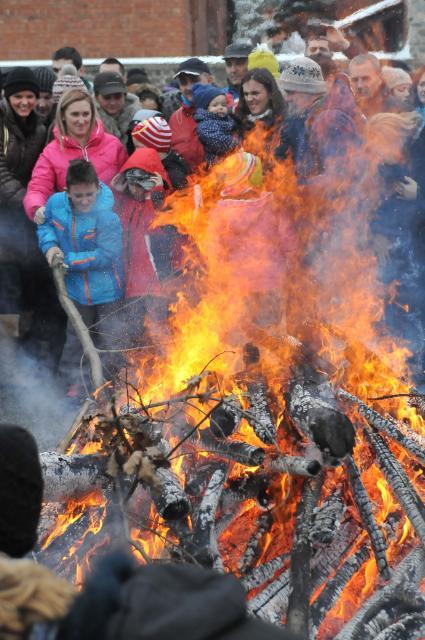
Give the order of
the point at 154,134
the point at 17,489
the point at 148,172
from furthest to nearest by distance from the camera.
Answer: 1. the point at 154,134
2. the point at 148,172
3. the point at 17,489

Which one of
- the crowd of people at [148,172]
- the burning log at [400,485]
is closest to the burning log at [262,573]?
the burning log at [400,485]

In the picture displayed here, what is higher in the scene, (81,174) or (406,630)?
(81,174)

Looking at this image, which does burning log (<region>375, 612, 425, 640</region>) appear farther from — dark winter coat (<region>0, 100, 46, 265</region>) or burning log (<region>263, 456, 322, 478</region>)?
dark winter coat (<region>0, 100, 46, 265</region>)

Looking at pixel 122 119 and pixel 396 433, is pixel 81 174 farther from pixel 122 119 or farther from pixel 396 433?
pixel 396 433

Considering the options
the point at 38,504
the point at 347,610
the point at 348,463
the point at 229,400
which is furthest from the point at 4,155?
the point at 38,504

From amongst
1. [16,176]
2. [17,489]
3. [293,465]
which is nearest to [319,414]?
[293,465]

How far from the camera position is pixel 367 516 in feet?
15.0

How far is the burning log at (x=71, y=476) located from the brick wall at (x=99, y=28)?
42.7 feet

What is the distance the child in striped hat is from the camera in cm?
725

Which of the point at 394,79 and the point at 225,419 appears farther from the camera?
the point at 394,79

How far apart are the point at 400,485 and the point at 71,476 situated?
1572 mm

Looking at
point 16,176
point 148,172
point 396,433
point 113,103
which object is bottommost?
point 396,433

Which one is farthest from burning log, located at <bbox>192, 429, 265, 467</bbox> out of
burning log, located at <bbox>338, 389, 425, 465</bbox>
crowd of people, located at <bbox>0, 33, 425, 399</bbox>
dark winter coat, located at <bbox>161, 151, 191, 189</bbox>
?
dark winter coat, located at <bbox>161, 151, 191, 189</bbox>

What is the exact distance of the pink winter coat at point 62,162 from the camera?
7145 mm
